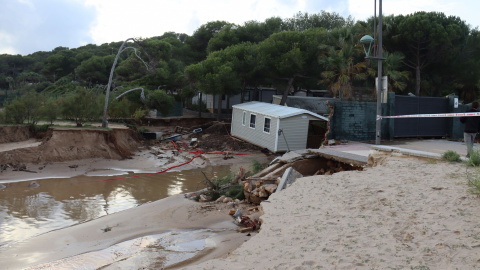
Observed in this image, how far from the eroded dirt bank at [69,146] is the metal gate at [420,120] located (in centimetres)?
1417

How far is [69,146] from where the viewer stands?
63.5 feet

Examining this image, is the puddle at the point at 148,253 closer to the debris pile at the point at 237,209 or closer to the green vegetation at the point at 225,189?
the debris pile at the point at 237,209

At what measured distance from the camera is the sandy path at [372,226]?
4.66 m

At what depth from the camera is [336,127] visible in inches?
620

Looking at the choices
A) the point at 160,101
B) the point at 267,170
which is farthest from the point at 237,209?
the point at 160,101

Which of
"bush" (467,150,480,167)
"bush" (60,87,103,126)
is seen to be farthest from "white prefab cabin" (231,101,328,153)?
"bush" (467,150,480,167)

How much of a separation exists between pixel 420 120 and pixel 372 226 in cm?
1340

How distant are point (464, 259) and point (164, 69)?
3361 centimetres

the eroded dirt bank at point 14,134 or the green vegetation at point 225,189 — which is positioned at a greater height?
the eroded dirt bank at point 14,134

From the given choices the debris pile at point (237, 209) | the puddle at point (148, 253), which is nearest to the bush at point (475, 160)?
the debris pile at point (237, 209)

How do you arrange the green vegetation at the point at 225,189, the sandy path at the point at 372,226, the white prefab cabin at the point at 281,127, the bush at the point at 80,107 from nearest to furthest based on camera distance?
the sandy path at the point at 372,226 < the green vegetation at the point at 225,189 < the white prefab cabin at the point at 281,127 < the bush at the point at 80,107

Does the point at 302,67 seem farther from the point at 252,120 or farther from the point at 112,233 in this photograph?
the point at 112,233

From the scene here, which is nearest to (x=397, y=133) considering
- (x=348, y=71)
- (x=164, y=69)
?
(x=348, y=71)

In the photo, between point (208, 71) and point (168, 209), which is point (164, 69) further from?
point (168, 209)
